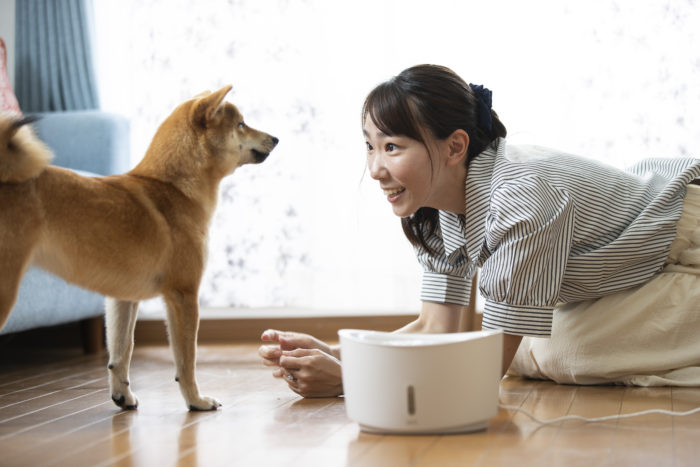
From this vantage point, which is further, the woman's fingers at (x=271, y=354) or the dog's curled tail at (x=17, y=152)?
the woman's fingers at (x=271, y=354)

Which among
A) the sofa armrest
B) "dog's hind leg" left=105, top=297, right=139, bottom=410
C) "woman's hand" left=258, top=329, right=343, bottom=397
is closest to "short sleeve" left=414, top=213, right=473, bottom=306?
"woman's hand" left=258, top=329, right=343, bottom=397

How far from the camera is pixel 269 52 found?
2824mm

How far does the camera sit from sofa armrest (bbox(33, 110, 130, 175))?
2542mm

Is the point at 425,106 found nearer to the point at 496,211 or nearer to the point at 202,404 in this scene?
the point at 496,211

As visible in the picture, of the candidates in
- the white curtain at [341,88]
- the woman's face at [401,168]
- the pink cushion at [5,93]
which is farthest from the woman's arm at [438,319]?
the pink cushion at [5,93]

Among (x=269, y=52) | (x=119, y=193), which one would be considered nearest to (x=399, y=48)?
(x=269, y=52)

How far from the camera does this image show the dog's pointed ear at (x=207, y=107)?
151 cm

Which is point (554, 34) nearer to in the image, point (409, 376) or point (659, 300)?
point (659, 300)

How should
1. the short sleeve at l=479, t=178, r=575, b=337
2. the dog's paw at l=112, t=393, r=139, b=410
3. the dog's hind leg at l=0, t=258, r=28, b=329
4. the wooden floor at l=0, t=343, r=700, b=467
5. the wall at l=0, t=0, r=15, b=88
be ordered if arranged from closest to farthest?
the wooden floor at l=0, t=343, r=700, b=467
the dog's hind leg at l=0, t=258, r=28, b=329
the short sleeve at l=479, t=178, r=575, b=337
the dog's paw at l=112, t=393, r=139, b=410
the wall at l=0, t=0, r=15, b=88

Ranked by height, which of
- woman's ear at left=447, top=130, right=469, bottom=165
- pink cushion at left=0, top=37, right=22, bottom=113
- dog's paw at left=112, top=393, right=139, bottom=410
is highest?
pink cushion at left=0, top=37, right=22, bottom=113

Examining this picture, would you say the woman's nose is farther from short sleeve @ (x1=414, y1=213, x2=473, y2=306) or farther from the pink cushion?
the pink cushion

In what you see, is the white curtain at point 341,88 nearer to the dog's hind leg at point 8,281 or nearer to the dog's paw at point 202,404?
the dog's paw at point 202,404

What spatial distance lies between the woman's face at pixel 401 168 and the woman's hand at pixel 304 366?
346 mm

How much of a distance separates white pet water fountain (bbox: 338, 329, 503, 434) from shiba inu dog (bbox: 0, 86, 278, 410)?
0.42 m
